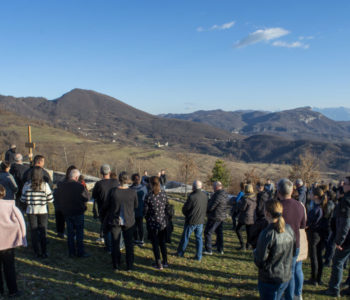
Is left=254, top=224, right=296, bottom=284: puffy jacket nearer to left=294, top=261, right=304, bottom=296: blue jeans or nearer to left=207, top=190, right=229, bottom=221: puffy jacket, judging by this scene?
left=294, top=261, right=304, bottom=296: blue jeans

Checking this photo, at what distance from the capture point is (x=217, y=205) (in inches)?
279

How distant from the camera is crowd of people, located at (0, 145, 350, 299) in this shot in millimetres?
3588

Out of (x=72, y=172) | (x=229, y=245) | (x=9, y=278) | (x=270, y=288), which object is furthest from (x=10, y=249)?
(x=229, y=245)

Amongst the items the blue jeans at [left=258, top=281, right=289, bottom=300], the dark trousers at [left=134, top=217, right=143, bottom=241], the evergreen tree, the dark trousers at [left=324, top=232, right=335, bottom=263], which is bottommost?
the evergreen tree

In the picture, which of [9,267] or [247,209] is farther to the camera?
[247,209]

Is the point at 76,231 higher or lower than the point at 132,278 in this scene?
higher

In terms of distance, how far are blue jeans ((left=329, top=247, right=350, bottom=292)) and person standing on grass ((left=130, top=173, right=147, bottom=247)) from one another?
13.1 feet

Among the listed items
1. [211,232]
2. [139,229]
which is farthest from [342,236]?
[139,229]

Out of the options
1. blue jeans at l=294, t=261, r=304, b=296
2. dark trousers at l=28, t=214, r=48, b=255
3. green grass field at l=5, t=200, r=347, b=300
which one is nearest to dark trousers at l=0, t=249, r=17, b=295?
green grass field at l=5, t=200, r=347, b=300

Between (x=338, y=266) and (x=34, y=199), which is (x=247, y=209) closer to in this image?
(x=338, y=266)

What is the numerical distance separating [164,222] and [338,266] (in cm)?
315

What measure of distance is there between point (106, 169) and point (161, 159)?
201ft

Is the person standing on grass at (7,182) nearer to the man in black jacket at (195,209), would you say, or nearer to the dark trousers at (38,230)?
the dark trousers at (38,230)

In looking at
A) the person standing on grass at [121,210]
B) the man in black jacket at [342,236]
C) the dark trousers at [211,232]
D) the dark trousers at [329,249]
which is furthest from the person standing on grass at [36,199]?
the dark trousers at [329,249]
